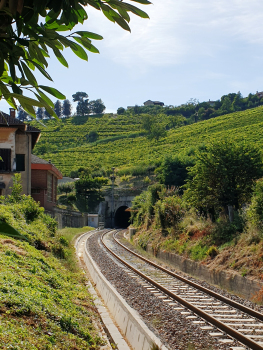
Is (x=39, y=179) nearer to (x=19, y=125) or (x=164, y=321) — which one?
(x=19, y=125)

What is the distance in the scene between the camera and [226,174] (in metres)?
18.1

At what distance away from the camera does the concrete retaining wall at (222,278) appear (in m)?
11.9

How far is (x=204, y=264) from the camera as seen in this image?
1558 cm

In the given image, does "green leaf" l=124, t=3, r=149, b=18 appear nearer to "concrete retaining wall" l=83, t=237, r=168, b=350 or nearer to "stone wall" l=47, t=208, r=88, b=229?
"concrete retaining wall" l=83, t=237, r=168, b=350

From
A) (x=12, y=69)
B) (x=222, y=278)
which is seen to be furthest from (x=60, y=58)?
(x=222, y=278)

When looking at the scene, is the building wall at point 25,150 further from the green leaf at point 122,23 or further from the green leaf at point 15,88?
the green leaf at point 122,23

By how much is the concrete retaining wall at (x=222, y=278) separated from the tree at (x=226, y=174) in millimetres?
3246

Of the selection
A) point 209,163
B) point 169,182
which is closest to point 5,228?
point 209,163

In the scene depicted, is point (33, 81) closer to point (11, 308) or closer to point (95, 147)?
point (11, 308)

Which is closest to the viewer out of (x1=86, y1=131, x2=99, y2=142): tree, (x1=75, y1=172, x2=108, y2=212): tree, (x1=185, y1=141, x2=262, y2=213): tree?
(x1=185, y1=141, x2=262, y2=213): tree

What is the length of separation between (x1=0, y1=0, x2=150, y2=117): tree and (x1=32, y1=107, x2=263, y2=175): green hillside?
63.2m

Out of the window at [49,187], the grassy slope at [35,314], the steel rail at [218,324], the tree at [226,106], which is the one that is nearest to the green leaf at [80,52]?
the grassy slope at [35,314]

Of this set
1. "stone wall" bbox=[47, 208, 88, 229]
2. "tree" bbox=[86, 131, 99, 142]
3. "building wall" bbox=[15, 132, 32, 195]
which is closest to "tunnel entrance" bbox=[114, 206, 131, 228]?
"stone wall" bbox=[47, 208, 88, 229]

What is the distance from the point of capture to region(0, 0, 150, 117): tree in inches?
71.1
